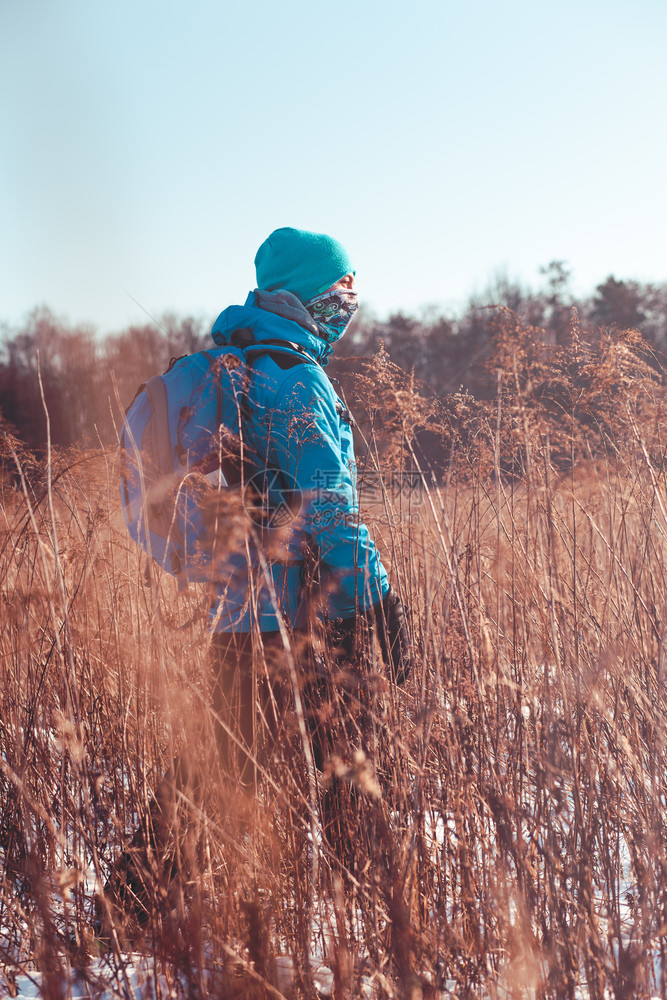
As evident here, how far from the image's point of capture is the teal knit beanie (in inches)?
74.5

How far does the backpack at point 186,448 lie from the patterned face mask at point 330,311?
281mm

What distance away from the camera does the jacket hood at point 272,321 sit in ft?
5.57

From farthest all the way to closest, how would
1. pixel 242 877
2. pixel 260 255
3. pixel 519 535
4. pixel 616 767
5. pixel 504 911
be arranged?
pixel 260 255, pixel 519 535, pixel 616 767, pixel 242 877, pixel 504 911

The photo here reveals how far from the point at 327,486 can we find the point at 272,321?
0.49 meters

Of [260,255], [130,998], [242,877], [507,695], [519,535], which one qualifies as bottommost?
[130,998]

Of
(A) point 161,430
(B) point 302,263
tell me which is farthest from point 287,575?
(B) point 302,263

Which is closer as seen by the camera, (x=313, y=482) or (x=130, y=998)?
(x=130, y=998)

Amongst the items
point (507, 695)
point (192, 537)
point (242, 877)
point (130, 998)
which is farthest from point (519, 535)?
point (130, 998)

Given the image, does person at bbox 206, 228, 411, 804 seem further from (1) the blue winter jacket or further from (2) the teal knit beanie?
(2) the teal knit beanie

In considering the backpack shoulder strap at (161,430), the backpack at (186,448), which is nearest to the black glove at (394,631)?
the backpack at (186,448)

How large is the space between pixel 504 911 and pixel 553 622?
56 centimetres

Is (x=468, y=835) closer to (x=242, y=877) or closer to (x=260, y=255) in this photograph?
(x=242, y=877)

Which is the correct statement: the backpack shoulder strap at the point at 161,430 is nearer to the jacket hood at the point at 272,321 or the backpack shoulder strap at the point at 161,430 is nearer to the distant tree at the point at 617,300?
the jacket hood at the point at 272,321

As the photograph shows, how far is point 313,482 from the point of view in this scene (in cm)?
154
